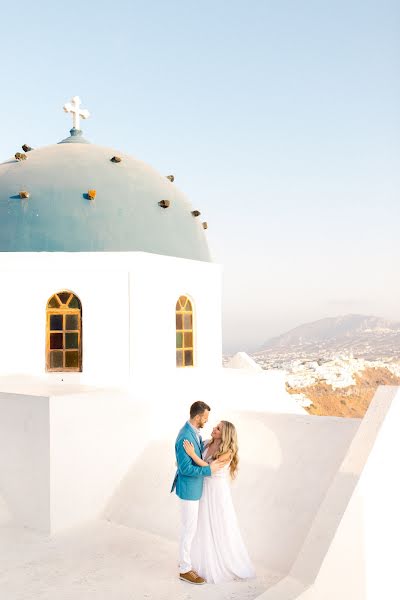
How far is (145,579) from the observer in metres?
5.06

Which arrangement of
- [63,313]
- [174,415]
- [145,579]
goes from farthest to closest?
[63,313], [174,415], [145,579]

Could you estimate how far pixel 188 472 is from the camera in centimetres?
484

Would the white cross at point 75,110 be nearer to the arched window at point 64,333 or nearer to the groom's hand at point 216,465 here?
the arched window at point 64,333

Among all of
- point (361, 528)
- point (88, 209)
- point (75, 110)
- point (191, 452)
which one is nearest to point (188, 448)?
point (191, 452)

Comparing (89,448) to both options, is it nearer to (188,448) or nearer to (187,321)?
(188,448)

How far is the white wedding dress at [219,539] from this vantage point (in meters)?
4.92

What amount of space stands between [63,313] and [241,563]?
4582 mm

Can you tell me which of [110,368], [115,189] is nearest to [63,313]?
[110,368]

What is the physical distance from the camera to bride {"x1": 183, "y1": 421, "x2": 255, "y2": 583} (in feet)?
16.1

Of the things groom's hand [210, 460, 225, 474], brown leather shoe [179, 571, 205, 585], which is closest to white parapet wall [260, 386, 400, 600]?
brown leather shoe [179, 571, 205, 585]

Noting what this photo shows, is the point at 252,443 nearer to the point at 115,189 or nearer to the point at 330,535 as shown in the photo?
the point at 330,535

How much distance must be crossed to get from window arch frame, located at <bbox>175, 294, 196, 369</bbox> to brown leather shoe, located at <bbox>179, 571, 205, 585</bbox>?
455 cm

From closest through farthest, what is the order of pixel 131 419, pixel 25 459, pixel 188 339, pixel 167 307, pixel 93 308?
pixel 25 459 → pixel 131 419 → pixel 93 308 → pixel 167 307 → pixel 188 339

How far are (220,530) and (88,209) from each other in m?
5.35
